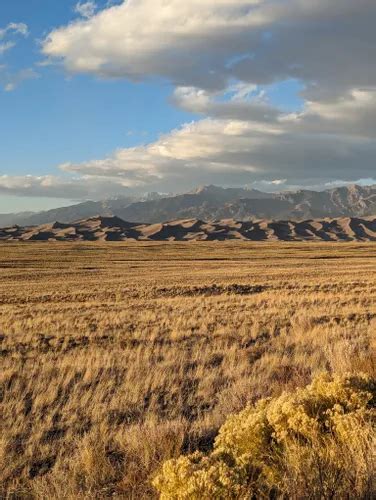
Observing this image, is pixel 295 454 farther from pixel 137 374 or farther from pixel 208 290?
pixel 208 290

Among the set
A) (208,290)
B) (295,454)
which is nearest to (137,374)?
(295,454)

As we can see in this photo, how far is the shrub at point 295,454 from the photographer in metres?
3.60

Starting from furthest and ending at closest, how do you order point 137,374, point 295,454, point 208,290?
point 208,290 → point 137,374 → point 295,454

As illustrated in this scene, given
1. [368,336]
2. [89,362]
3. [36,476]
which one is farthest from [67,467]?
[368,336]

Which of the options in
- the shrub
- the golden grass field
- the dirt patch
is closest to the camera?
the shrub

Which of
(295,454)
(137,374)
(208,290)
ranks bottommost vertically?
(208,290)

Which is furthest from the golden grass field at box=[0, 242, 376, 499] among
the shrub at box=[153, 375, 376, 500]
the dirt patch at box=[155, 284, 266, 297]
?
the dirt patch at box=[155, 284, 266, 297]

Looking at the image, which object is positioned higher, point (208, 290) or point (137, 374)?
point (137, 374)

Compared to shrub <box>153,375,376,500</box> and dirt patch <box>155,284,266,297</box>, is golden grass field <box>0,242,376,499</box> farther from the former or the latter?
dirt patch <box>155,284,266,297</box>

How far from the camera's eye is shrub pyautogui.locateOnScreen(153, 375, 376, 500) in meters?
3.60

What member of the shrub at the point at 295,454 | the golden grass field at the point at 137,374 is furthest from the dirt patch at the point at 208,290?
the shrub at the point at 295,454

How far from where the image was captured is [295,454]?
4.31m

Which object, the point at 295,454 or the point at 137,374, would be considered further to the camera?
the point at 137,374

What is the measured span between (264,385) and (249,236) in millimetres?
183388
